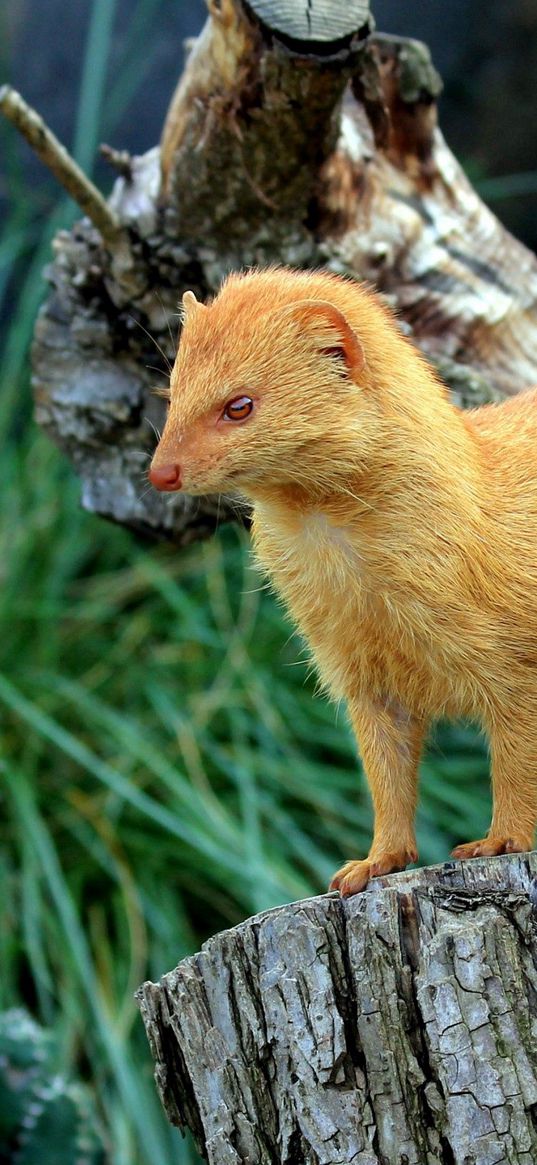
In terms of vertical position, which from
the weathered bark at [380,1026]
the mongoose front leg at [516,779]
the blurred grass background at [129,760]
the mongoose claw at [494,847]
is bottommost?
the weathered bark at [380,1026]

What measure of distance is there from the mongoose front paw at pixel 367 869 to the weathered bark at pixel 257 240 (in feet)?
4.06

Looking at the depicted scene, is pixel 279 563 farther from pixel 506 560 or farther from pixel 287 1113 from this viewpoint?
pixel 287 1113

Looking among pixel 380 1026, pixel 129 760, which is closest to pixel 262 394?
pixel 380 1026

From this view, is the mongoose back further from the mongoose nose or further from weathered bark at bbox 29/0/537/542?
weathered bark at bbox 29/0/537/542

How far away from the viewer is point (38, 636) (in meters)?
5.26

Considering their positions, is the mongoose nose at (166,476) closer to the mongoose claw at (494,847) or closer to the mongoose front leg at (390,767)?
the mongoose front leg at (390,767)

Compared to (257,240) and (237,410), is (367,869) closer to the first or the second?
(237,410)

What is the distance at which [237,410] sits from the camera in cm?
197

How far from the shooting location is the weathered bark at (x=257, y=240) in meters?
2.89

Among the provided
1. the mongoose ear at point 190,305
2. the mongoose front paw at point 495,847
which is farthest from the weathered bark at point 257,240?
the mongoose front paw at point 495,847

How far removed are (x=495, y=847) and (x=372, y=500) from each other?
0.62 meters

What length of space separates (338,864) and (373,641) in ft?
8.88

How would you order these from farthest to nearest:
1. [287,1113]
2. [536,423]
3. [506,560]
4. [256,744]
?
1. [256,744]
2. [536,423]
3. [506,560]
4. [287,1113]

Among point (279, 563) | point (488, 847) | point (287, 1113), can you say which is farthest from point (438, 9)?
point (287, 1113)
